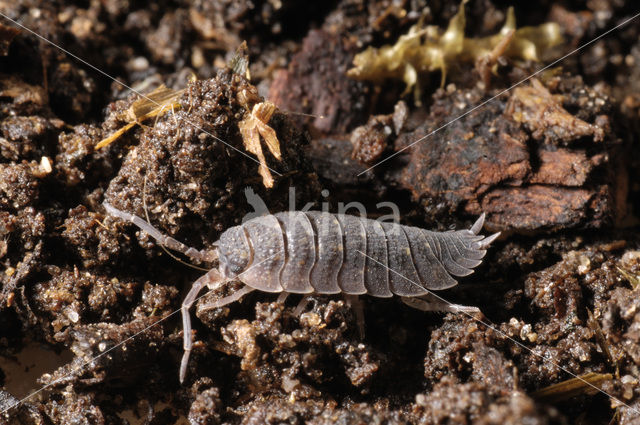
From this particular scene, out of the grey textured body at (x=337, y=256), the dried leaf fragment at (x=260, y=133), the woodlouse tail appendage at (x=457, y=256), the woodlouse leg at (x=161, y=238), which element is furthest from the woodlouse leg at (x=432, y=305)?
the woodlouse leg at (x=161, y=238)

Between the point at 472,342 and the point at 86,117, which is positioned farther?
the point at 86,117

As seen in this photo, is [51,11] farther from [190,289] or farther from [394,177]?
[394,177]

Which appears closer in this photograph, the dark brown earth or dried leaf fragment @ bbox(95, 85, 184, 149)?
the dark brown earth

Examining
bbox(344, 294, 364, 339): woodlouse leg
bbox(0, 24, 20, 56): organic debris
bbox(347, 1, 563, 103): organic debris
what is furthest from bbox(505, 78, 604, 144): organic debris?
bbox(0, 24, 20, 56): organic debris

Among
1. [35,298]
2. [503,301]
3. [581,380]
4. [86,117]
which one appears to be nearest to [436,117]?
[503,301]

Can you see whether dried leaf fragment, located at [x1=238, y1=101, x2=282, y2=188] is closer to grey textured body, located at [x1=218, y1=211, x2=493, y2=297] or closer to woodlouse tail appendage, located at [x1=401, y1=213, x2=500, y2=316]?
grey textured body, located at [x1=218, y1=211, x2=493, y2=297]

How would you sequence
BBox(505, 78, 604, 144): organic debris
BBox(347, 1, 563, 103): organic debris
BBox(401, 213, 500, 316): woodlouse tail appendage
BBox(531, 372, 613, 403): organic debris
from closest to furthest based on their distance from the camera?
BBox(531, 372, 613, 403): organic debris, BBox(401, 213, 500, 316): woodlouse tail appendage, BBox(505, 78, 604, 144): organic debris, BBox(347, 1, 563, 103): organic debris

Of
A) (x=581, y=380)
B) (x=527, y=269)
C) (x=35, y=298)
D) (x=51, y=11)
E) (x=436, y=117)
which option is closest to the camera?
(x=581, y=380)
